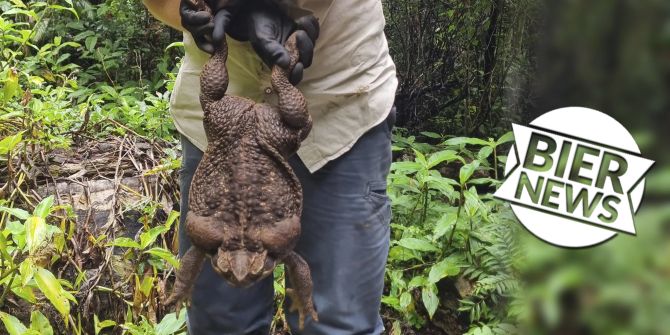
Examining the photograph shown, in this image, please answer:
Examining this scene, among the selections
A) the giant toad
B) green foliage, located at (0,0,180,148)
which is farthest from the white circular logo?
green foliage, located at (0,0,180,148)

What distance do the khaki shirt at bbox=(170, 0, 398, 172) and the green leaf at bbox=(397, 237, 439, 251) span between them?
4.05ft

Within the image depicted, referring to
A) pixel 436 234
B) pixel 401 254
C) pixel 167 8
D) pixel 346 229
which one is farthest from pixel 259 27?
pixel 401 254

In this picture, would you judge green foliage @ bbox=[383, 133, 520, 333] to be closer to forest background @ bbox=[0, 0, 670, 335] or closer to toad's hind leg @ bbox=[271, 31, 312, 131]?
forest background @ bbox=[0, 0, 670, 335]

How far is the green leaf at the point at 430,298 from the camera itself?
272 cm

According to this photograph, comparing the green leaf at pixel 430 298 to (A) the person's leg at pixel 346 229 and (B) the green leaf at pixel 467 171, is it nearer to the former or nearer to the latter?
(B) the green leaf at pixel 467 171

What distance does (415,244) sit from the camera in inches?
114

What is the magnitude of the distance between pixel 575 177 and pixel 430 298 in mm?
2518

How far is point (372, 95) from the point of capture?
173cm

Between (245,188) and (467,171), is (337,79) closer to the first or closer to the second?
(245,188)

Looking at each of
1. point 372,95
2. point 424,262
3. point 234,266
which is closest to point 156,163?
point 424,262

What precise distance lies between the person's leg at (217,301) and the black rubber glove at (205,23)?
0.53 m

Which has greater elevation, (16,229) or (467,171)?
(467,171)

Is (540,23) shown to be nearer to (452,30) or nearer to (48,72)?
(452,30)

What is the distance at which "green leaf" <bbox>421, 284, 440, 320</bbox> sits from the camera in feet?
8.92
